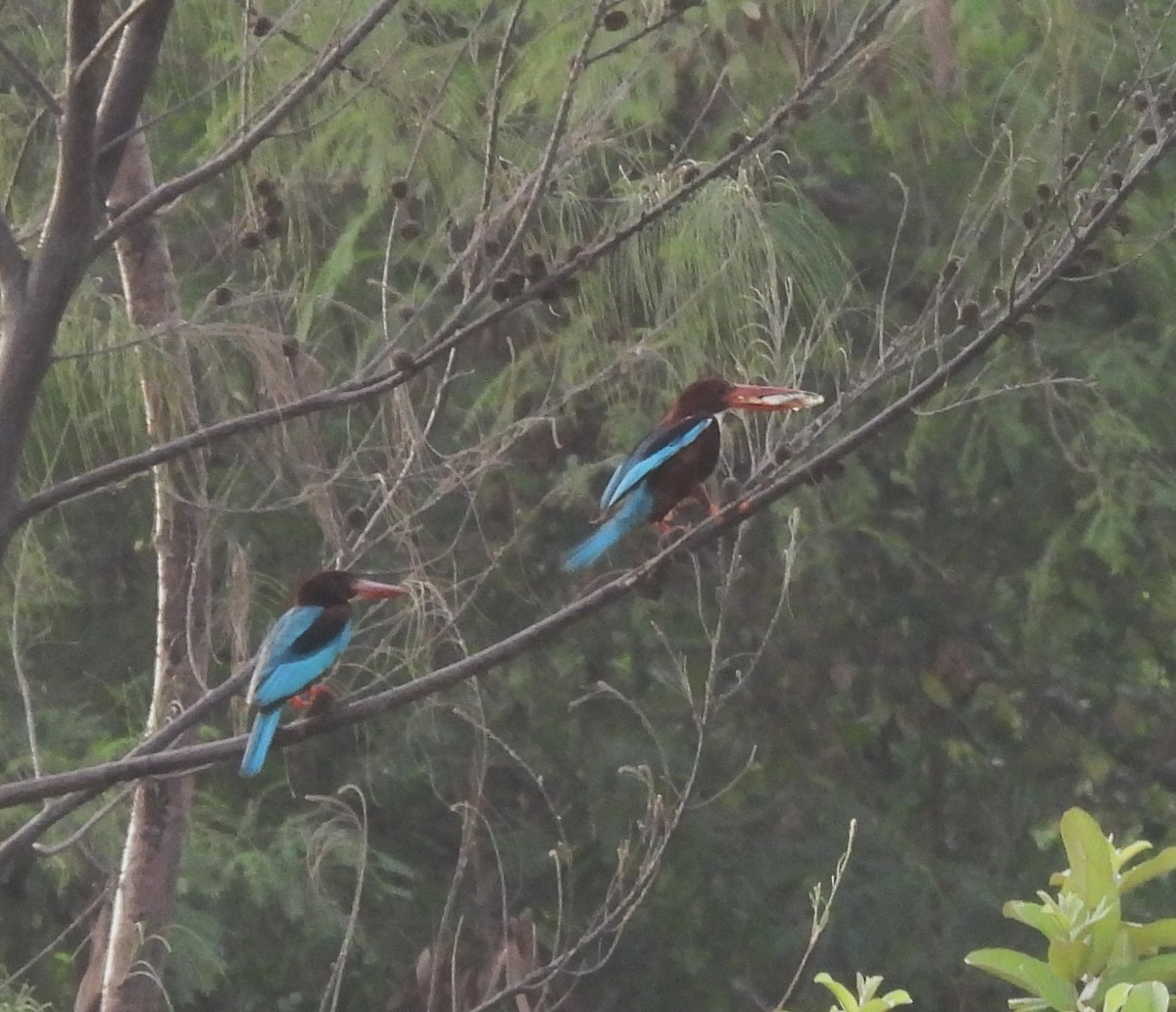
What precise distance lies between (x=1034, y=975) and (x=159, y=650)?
2809 mm

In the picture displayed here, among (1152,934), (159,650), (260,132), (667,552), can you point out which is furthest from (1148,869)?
(159,650)

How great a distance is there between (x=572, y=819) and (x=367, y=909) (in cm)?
70

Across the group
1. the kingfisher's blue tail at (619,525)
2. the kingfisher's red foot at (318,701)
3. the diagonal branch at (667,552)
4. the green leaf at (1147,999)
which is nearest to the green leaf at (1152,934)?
the green leaf at (1147,999)

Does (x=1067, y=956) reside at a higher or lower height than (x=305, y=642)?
higher

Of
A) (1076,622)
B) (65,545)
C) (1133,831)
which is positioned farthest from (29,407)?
(1133,831)

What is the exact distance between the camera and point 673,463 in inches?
141

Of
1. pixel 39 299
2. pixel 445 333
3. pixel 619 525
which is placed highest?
pixel 39 299

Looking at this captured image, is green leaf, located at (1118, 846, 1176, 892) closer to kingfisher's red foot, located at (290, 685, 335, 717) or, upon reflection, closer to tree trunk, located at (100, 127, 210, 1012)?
kingfisher's red foot, located at (290, 685, 335, 717)

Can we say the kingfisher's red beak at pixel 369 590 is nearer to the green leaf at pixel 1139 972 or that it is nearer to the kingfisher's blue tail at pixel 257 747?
the kingfisher's blue tail at pixel 257 747

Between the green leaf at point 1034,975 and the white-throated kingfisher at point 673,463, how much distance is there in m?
1.62

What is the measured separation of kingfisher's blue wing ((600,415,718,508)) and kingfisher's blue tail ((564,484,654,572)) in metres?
0.02

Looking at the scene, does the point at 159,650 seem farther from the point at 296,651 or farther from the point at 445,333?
the point at 445,333

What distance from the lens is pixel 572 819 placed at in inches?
271

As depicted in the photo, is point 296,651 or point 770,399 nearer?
point 770,399
